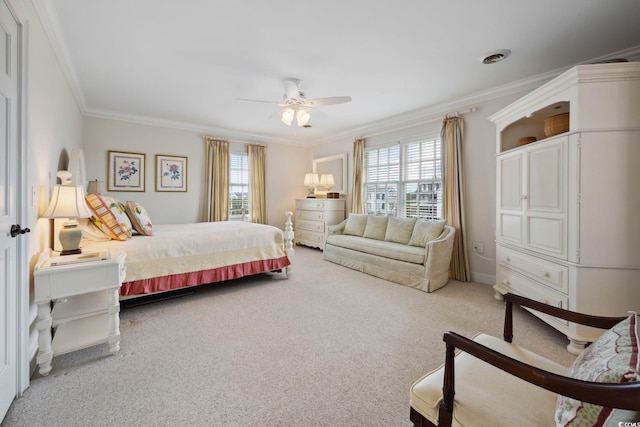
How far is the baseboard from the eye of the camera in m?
3.68

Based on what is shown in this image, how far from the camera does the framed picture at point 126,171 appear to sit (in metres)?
4.63

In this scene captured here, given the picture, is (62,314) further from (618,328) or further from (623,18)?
(623,18)

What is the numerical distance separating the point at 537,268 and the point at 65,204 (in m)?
4.06

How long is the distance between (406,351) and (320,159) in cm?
511

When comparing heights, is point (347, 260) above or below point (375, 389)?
above

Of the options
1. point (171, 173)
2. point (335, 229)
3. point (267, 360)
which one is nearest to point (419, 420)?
point (267, 360)

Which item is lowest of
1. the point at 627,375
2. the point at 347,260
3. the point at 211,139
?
the point at 347,260

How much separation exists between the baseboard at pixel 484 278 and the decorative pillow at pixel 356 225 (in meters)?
1.85

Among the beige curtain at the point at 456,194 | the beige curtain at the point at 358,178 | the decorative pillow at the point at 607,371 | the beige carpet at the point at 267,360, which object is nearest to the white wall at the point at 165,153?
the beige curtain at the point at 358,178

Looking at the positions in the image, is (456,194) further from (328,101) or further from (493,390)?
(493,390)

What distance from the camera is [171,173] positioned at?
515cm

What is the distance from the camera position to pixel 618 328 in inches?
36.7

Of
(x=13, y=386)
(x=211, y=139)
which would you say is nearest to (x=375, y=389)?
(x=13, y=386)

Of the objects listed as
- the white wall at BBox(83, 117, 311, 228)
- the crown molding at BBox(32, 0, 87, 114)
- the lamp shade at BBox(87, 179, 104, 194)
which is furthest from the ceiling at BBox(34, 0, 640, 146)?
the lamp shade at BBox(87, 179, 104, 194)
